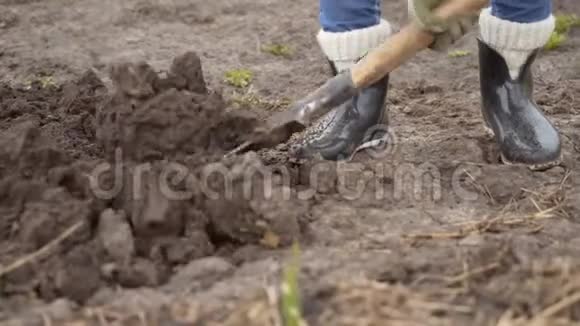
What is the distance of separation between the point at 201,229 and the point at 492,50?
143 cm

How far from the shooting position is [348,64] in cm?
317

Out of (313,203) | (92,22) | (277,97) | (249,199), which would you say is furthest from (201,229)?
(92,22)

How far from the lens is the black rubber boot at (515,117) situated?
3.08 metres

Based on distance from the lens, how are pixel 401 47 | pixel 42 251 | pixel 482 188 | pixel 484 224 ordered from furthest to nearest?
pixel 482 188 → pixel 401 47 → pixel 484 224 → pixel 42 251

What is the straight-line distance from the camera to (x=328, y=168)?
283 centimetres

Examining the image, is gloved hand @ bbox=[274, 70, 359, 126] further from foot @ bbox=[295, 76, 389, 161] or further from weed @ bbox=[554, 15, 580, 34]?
weed @ bbox=[554, 15, 580, 34]

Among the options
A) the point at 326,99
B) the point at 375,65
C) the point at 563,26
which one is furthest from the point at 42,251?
the point at 563,26

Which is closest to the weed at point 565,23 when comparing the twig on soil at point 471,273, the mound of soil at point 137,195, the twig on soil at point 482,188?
the twig on soil at point 482,188

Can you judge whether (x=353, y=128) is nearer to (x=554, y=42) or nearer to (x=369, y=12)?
(x=369, y=12)

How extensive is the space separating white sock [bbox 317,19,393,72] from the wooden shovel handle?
1.24ft

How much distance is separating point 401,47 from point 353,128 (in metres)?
0.54

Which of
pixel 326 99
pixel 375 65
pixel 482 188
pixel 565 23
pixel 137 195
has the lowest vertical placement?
pixel 482 188

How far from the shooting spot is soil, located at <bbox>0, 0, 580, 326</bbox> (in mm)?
1899

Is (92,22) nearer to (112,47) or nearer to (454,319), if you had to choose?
(112,47)
